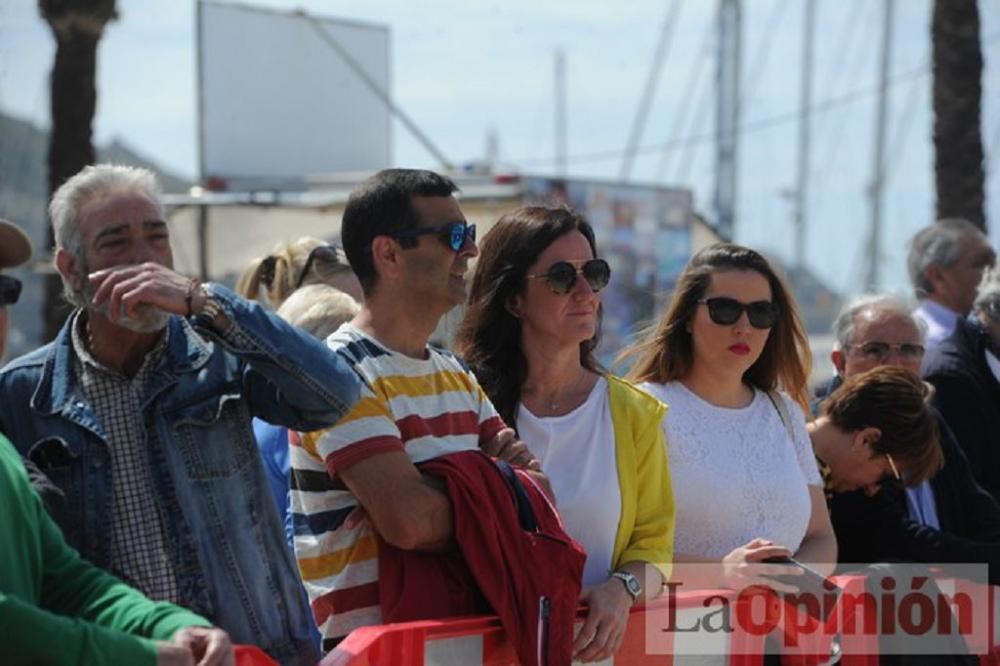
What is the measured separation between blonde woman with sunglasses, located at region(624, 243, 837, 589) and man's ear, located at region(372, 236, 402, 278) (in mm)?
1438

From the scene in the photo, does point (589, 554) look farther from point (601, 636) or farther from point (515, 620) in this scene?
point (515, 620)

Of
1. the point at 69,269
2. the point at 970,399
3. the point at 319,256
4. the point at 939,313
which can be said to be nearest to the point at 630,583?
the point at 69,269

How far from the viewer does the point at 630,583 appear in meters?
4.06

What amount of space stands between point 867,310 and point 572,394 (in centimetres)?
228

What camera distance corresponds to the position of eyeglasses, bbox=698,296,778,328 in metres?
5.05

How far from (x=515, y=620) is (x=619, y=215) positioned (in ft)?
28.9

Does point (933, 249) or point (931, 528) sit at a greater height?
point (933, 249)

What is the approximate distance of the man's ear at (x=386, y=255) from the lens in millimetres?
3832

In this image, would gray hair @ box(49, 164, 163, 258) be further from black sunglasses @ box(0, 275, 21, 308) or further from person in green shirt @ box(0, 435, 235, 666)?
person in green shirt @ box(0, 435, 235, 666)

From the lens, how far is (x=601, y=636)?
3.89 m

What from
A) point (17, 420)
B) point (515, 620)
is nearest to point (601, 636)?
point (515, 620)

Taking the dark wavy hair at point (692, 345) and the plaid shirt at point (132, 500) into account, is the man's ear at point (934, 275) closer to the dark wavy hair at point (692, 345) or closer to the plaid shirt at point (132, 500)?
the dark wavy hair at point (692, 345)

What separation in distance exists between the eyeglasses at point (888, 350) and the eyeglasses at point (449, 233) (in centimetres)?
288

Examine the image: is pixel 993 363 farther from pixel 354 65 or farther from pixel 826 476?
pixel 354 65
